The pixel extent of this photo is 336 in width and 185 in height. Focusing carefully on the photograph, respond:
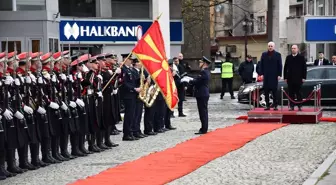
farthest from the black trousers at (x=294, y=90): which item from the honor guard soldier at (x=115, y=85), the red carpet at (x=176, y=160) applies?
the honor guard soldier at (x=115, y=85)

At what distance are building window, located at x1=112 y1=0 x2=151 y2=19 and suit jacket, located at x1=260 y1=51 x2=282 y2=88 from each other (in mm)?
14336

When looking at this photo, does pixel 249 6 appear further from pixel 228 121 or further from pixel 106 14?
pixel 228 121

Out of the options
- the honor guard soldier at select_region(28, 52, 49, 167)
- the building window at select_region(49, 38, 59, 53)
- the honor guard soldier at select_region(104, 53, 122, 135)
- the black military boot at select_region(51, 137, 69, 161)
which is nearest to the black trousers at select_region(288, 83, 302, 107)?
the honor guard soldier at select_region(104, 53, 122, 135)

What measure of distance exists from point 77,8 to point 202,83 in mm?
16421

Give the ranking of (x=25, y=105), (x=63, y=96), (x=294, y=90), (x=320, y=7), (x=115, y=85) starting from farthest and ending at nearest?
(x=320, y=7) < (x=294, y=90) < (x=115, y=85) < (x=63, y=96) < (x=25, y=105)

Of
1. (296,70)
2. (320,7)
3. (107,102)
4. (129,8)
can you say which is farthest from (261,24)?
(107,102)

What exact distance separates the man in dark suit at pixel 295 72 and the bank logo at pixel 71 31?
8.21 m

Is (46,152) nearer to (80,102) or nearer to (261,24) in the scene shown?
(80,102)

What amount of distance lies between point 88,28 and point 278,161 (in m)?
18.4

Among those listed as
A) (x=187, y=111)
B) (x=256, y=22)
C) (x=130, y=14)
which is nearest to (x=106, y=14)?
(x=130, y=14)

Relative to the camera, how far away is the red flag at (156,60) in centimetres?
1717

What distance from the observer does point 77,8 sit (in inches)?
1328

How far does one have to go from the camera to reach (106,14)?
34.0 metres

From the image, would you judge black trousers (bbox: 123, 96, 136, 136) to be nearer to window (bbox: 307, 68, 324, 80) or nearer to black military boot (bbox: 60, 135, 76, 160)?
black military boot (bbox: 60, 135, 76, 160)
